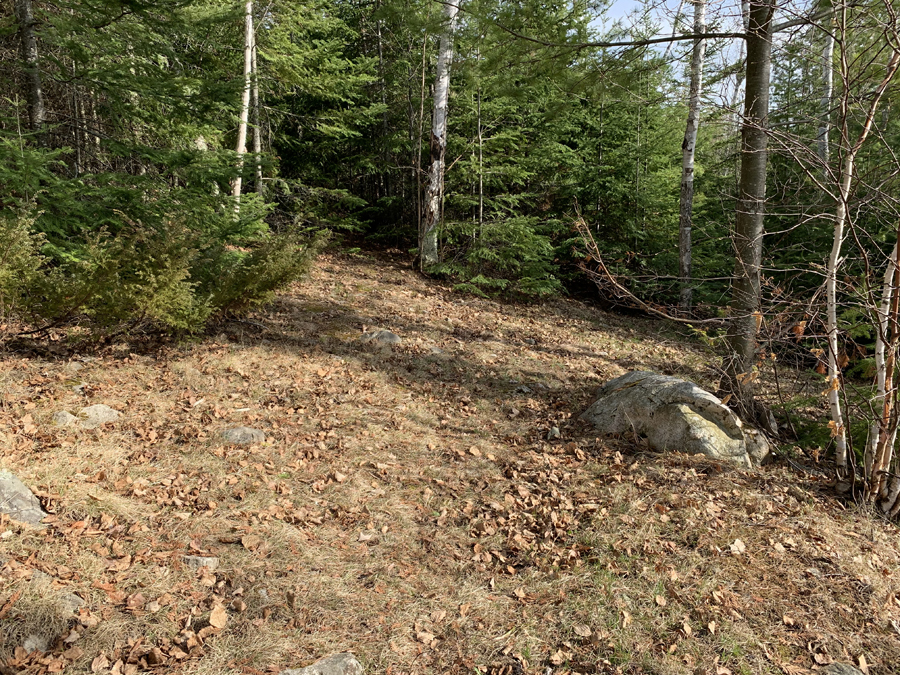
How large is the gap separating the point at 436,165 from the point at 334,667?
10605mm

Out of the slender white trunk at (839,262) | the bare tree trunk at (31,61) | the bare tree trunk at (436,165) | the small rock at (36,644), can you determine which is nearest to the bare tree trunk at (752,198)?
the slender white trunk at (839,262)

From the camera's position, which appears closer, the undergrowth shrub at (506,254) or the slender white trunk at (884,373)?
the slender white trunk at (884,373)

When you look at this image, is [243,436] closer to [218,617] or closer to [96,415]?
[96,415]

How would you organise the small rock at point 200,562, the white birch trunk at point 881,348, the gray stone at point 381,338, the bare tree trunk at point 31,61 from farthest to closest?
the gray stone at point 381,338 → the bare tree trunk at point 31,61 → the white birch trunk at point 881,348 → the small rock at point 200,562

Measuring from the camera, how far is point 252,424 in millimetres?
5332

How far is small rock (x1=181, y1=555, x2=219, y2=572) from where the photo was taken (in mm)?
3430

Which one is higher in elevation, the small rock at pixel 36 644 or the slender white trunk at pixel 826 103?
the slender white trunk at pixel 826 103

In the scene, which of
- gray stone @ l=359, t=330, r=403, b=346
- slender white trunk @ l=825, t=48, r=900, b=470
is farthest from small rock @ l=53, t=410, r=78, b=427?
slender white trunk @ l=825, t=48, r=900, b=470

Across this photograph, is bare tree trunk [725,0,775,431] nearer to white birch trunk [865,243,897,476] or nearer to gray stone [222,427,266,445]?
→ white birch trunk [865,243,897,476]

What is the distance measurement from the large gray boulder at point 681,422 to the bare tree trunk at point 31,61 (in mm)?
7853

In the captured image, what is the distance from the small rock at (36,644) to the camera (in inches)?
105

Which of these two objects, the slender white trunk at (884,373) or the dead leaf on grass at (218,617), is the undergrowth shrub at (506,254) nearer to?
the slender white trunk at (884,373)

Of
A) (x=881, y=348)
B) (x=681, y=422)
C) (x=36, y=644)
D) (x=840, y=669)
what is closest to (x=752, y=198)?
(x=881, y=348)

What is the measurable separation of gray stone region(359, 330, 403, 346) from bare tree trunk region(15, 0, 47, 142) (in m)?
4.85
